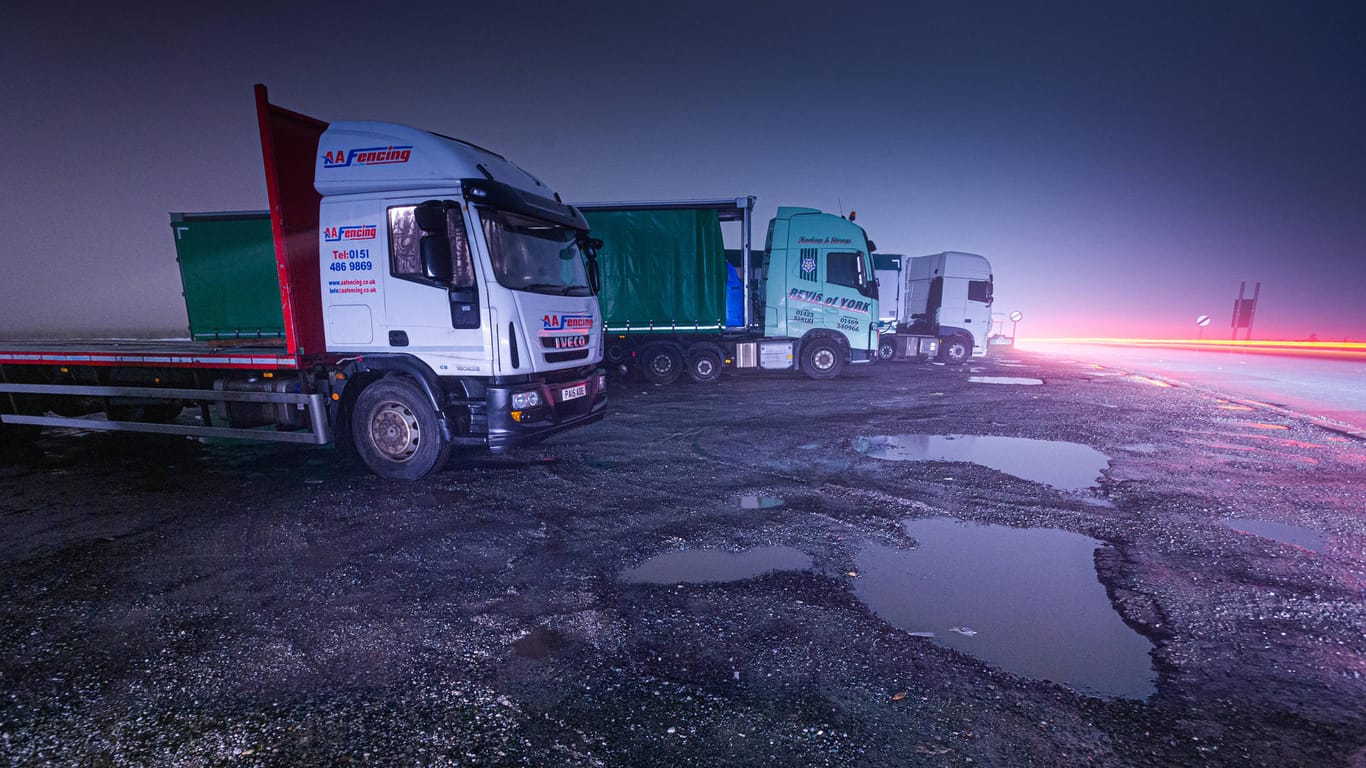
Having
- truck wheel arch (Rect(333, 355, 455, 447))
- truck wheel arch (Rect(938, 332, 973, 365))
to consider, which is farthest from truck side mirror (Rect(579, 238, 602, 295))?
truck wheel arch (Rect(938, 332, 973, 365))

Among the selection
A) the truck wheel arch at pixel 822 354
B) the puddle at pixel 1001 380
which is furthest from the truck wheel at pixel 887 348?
the truck wheel arch at pixel 822 354

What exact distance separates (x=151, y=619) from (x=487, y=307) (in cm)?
309

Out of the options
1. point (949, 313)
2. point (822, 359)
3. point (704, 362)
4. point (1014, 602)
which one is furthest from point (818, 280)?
point (1014, 602)

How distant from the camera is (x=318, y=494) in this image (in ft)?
17.1

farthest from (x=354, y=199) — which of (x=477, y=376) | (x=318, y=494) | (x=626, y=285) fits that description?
(x=626, y=285)

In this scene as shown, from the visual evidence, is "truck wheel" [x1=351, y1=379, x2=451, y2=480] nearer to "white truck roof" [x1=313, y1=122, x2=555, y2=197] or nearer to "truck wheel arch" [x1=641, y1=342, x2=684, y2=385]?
"white truck roof" [x1=313, y1=122, x2=555, y2=197]

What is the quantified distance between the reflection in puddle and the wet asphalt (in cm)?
5

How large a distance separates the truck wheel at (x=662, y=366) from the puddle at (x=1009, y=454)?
6.22 meters

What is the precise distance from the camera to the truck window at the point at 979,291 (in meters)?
18.5

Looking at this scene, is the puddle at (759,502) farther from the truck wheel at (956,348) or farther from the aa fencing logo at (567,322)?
the truck wheel at (956,348)

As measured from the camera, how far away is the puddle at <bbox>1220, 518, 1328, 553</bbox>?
3877 millimetres

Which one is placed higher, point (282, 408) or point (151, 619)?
A: point (282, 408)

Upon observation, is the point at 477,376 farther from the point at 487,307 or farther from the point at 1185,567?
the point at 1185,567

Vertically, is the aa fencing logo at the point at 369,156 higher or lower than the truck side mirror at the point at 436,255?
higher
